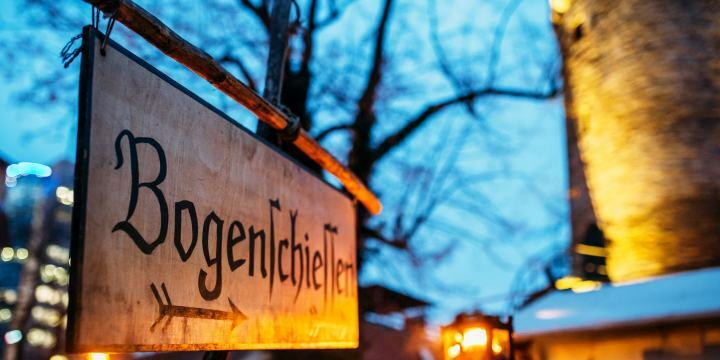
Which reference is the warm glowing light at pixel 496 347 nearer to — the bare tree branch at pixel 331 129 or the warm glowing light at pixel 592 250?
the bare tree branch at pixel 331 129

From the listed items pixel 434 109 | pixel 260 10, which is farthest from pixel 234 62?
pixel 434 109

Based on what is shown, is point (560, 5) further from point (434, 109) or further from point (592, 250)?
point (592, 250)

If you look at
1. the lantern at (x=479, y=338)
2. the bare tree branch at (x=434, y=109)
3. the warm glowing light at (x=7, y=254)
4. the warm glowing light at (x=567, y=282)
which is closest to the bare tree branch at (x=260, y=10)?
the bare tree branch at (x=434, y=109)

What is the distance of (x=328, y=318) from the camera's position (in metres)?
3.18

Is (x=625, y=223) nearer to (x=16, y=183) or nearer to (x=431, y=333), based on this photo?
(x=431, y=333)

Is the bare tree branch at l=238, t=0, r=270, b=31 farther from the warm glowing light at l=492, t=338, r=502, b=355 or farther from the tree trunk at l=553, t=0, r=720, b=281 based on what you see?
the warm glowing light at l=492, t=338, r=502, b=355

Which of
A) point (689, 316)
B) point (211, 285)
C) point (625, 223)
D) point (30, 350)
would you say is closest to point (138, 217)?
point (211, 285)

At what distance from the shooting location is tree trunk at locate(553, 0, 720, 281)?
28.3 feet

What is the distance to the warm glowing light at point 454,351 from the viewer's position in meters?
5.84

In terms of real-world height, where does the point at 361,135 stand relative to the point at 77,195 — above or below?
above

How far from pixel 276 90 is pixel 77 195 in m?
2.48

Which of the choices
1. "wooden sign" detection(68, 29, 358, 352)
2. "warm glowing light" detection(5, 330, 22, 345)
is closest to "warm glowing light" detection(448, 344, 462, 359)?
"wooden sign" detection(68, 29, 358, 352)

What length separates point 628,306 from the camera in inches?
308

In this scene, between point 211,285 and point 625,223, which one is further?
point 625,223
